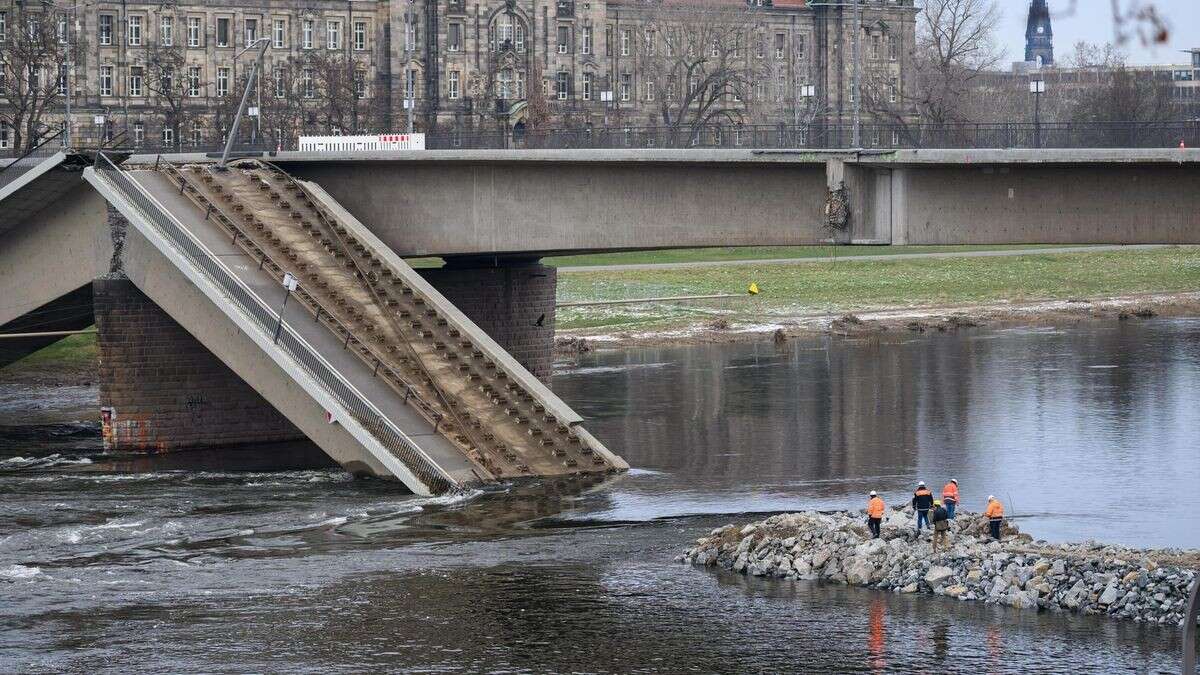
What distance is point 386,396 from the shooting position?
4706cm

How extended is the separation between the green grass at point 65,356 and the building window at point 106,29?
72.6 metres

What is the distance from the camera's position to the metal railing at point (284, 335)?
148ft

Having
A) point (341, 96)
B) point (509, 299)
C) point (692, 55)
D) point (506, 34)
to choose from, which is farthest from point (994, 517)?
point (506, 34)

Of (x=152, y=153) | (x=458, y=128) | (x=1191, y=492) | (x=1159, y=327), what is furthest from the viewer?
(x=458, y=128)

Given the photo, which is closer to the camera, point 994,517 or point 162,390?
point 994,517

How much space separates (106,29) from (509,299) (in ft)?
Answer: 296

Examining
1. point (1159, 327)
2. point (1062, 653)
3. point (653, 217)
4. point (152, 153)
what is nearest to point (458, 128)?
point (1159, 327)

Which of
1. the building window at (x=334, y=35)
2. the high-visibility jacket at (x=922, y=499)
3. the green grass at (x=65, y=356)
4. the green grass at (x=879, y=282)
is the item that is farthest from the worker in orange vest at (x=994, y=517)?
the building window at (x=334, y=35)

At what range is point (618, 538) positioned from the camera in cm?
3969

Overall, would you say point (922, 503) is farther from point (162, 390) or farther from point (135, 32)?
point (135, 32)

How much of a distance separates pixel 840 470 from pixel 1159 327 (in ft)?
124

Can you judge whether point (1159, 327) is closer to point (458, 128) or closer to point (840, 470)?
point (840, 470)

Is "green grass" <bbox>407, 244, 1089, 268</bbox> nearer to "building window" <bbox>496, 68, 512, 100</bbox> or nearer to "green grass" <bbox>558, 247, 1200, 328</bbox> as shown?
"green grass" <bbox>558, 247, 1200, 328</bbox>

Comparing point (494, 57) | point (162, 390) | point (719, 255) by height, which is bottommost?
point (162, 390)
